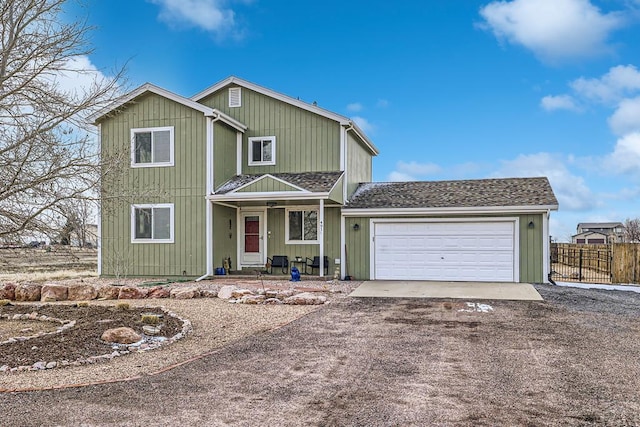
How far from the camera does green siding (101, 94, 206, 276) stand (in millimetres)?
16594

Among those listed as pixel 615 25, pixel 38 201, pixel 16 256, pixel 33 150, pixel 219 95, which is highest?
pixel 615 25

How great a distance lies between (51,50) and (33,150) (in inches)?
67.9

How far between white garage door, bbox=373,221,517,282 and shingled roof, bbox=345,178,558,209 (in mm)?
635

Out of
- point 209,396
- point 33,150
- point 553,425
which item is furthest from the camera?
point 33,150

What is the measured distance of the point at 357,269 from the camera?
16.8 meters

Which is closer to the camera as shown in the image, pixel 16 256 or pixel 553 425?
pixel 553 425

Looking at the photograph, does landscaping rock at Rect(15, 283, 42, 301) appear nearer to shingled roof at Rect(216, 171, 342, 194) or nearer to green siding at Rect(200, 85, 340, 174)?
shingled roof at Rect(216, 171, 342, 194)

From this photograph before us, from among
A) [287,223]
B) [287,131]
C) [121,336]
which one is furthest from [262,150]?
[121,336]

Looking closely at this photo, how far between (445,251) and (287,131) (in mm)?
6841

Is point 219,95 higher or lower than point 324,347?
higher

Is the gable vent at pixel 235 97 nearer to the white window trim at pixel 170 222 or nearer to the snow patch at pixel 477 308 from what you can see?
the white window trim at pixel 170 222

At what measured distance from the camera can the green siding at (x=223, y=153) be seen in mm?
16750

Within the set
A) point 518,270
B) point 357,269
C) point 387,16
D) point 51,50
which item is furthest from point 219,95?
point 518,270

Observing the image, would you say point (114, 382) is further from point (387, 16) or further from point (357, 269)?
point (387, 16)
